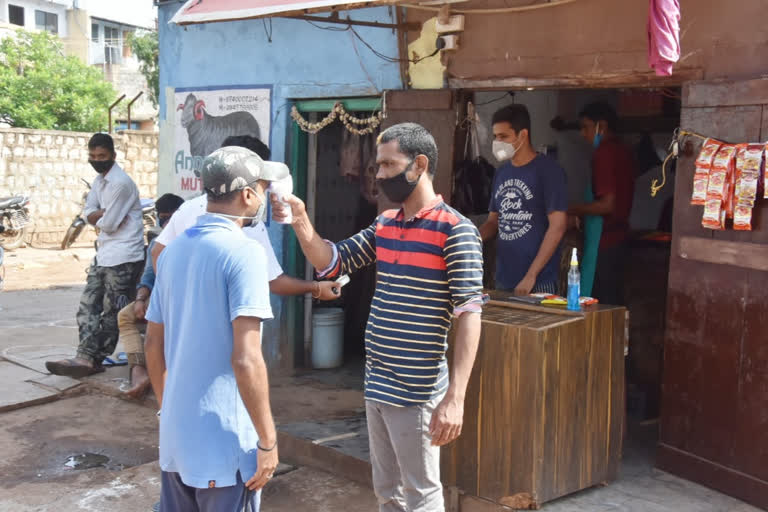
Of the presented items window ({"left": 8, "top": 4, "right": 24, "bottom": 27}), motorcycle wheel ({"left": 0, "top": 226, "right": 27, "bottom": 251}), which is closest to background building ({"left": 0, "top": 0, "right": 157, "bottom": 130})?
window ({"left": 8, "top": 4, "right": 24, "bottom": 27})

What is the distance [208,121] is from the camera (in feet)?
26.1

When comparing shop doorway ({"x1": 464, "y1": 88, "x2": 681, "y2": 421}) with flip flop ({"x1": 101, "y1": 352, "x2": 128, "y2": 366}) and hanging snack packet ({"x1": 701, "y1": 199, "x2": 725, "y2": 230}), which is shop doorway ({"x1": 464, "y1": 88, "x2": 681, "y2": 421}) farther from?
flip flop ({"x1": 101, "y1": 352, "x2": 128, "y2": 366})

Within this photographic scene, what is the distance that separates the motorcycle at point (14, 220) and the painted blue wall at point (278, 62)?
8.94m

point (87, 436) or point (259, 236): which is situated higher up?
point (259, 236)

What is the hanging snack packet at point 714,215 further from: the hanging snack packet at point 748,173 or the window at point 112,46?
the window at point 112,46

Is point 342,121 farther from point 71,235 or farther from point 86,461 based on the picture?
point 71,235

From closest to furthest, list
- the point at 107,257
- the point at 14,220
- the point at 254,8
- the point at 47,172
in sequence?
the point at 254,8, the point at 107,257, the point at 14,220, the point at 47,172

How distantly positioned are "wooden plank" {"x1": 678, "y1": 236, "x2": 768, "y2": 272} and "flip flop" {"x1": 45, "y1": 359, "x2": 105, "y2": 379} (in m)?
5.17

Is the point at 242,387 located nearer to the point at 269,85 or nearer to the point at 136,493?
the point at 136,493

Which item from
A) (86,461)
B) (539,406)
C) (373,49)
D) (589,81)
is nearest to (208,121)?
(373,49)

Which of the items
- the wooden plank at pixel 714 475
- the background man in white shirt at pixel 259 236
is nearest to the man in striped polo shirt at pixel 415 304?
the background man in white shirt at pixel 259 236

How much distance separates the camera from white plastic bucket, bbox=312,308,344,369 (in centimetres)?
772

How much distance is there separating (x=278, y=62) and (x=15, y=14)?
37373mm

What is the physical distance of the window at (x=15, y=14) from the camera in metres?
39.4
